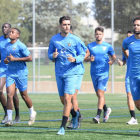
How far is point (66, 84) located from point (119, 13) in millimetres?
17865

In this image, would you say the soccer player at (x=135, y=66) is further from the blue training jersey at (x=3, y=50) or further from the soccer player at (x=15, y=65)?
the blue training jersey at (x=3, y=50)

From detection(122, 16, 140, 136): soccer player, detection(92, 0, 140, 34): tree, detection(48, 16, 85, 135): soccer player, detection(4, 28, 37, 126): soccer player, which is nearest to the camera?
detection(122, 16, 140, 136): soccer player

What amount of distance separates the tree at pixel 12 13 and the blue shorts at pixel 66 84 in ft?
59.4

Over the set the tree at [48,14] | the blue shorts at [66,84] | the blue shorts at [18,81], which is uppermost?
the tree at [48,14]

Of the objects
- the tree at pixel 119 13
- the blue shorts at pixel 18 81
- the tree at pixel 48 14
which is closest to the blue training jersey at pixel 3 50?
the blue shorts at pixel 18 81

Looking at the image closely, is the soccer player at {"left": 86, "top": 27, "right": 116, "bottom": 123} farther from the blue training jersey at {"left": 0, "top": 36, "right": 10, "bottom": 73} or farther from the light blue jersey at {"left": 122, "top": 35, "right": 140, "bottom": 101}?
the light blue jersey at {"left": 122, "top": 35, "right": 140, "bottom": 101}

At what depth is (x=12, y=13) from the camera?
27016mm

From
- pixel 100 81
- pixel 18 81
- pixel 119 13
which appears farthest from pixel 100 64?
pixel 119 13

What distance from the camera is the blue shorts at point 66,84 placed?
27.0 feet

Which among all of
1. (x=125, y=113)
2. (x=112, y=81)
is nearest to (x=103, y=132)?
(x=125, y=113)

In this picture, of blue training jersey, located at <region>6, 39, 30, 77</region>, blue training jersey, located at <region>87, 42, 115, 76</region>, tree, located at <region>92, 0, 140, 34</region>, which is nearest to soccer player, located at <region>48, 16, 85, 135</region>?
blue training jersey, located at <region>6, 39, 30, 77</region>

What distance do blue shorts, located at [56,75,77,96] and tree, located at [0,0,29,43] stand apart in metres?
18.1

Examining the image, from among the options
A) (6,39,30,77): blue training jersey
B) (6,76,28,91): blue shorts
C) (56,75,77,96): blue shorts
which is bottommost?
(6,76,28,91): blue shorts

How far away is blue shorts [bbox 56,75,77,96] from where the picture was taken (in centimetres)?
823
